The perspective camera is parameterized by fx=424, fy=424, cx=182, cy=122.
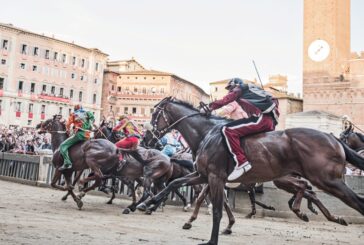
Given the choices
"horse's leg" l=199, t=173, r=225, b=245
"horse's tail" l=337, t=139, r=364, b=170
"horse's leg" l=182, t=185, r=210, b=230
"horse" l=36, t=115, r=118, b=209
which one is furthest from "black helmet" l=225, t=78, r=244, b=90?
"horse" l=36, t=115, r=118, b=209

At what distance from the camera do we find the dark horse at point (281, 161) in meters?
6.57

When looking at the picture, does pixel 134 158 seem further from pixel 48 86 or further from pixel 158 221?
pixel 48 86

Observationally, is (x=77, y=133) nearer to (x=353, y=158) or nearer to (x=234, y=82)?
(x=234, y=82)

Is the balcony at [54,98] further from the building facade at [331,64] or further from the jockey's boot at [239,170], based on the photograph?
the jockey's boot at [239,170]

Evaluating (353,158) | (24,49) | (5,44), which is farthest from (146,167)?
(24,49)

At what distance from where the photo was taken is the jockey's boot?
7.00 meters

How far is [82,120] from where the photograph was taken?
1300cm

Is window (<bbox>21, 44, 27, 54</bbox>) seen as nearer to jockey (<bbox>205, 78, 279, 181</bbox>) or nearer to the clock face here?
the clock face

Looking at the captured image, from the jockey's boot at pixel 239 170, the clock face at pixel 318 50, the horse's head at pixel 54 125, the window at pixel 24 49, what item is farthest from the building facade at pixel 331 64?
the window at pixel 24 49

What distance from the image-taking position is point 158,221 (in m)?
10.4

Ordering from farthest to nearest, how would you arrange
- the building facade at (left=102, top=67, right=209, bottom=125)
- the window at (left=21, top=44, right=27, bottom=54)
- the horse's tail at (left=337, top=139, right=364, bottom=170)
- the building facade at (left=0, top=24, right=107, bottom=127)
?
the building facade at (left=102, top=67, right=209, bottom=125)
the window at (left=21, top=44, right=27, bottom=54)
the building facade at (left=0, top=24, right=107, bottom=127)
the horse's tail at (left=337, top=139, right=364, bottom=170)

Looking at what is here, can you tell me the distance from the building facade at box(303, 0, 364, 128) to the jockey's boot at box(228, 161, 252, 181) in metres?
29.1

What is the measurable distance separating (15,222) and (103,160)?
4588mm

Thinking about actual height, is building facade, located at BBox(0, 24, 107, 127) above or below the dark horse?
above
